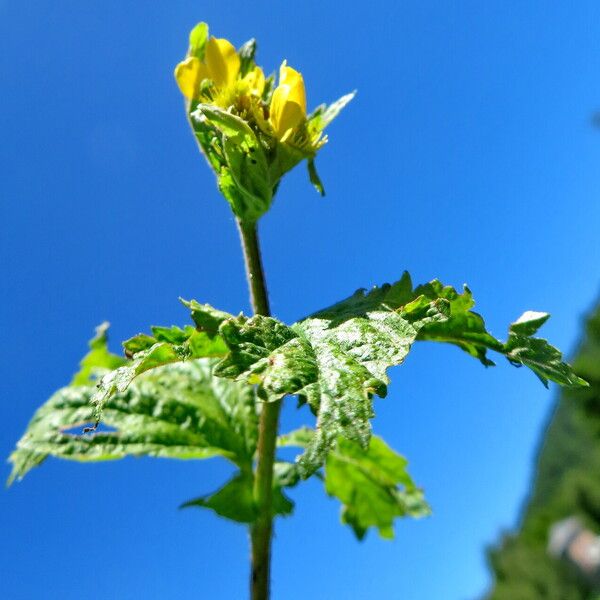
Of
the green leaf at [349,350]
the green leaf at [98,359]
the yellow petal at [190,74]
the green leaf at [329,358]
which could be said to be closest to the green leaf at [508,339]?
the green leaf at [349,350]

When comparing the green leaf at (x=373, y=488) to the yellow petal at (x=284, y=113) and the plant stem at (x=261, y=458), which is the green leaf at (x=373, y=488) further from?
the yellow petal at (x=284, y=113)

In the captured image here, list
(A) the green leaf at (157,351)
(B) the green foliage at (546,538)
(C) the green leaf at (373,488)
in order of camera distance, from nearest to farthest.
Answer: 1. (A) the green leaf at (157,351)
2. (C) the green leaf at (373,488)
3. (B) the green foliage at (546,538)

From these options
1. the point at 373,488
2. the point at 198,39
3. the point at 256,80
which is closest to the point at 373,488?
the point at 373,488

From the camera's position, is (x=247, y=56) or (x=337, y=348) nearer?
(x=337, y=348)

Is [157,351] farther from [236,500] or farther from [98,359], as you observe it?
[98,359]

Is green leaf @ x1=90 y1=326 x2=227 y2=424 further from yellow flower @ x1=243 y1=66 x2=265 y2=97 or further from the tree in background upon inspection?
yellow flower @ x1=243 y1=66 x2=265 y2=97

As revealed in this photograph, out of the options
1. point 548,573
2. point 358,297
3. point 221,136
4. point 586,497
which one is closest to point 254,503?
point 358,297

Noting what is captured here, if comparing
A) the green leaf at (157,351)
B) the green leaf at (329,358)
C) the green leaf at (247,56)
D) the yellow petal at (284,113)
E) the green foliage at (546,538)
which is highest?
the green foliage at (546,538)
